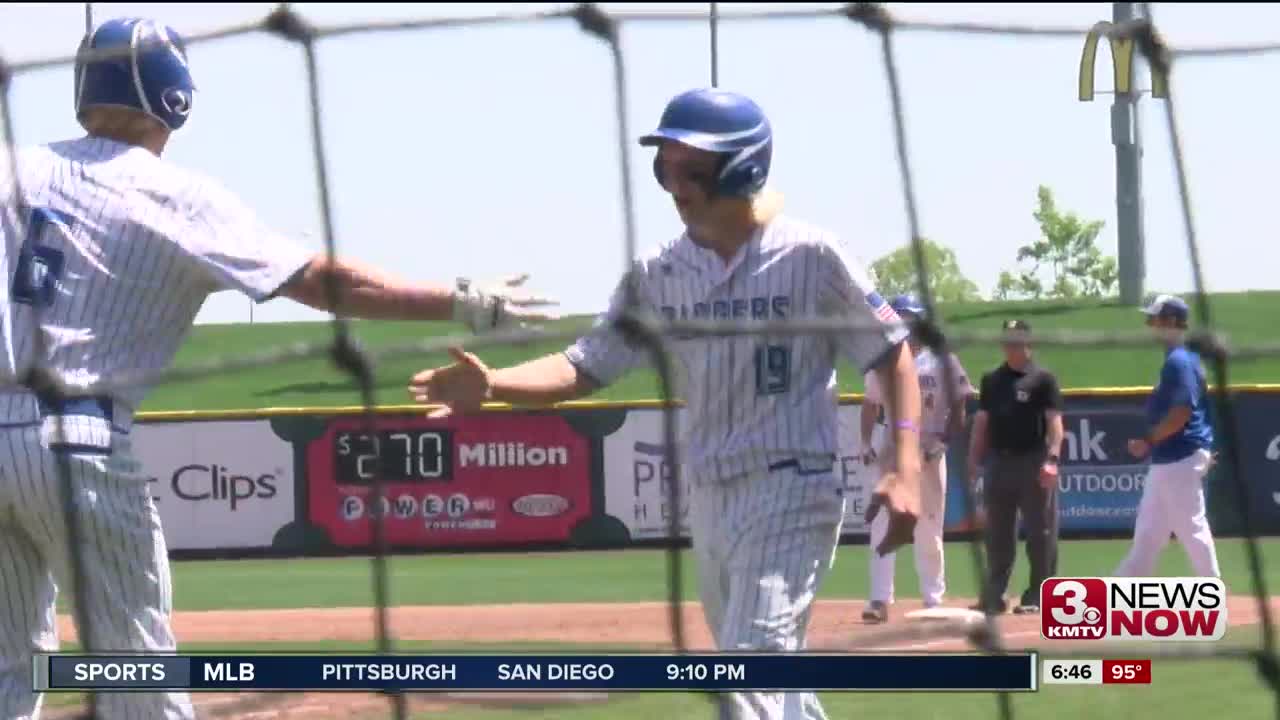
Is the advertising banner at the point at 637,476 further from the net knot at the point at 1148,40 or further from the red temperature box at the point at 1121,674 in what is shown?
the net knot at the point at 1148,40

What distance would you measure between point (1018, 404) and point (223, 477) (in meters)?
8.49

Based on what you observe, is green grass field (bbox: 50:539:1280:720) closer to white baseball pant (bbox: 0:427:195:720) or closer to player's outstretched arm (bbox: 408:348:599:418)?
player's outstretched arm (bbox: 408:348:599:418)

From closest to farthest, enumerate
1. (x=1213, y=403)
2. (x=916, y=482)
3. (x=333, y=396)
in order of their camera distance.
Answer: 1. (x=916, y=482)
2. (x=1213, y=403)
3. (x=333, y=396)

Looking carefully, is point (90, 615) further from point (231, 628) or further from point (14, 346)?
point (231, 628)

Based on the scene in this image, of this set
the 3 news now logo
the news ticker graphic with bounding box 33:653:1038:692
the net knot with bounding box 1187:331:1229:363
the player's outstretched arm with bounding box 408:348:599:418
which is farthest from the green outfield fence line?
the net knot with bounding box 1187:331:1229:363

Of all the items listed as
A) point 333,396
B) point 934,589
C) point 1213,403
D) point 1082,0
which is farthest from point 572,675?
point 333,396

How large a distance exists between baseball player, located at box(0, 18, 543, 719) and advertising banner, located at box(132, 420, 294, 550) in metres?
13.2

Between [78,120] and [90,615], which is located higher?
[78,120]

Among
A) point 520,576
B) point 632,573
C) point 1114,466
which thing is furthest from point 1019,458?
point 1114,466

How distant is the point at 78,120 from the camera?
14.0 ft

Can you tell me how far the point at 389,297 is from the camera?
13.2 ft

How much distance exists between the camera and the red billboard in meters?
16.8

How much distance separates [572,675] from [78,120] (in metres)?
1.89

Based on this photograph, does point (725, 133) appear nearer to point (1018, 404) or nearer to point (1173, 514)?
point (1173, 514)
